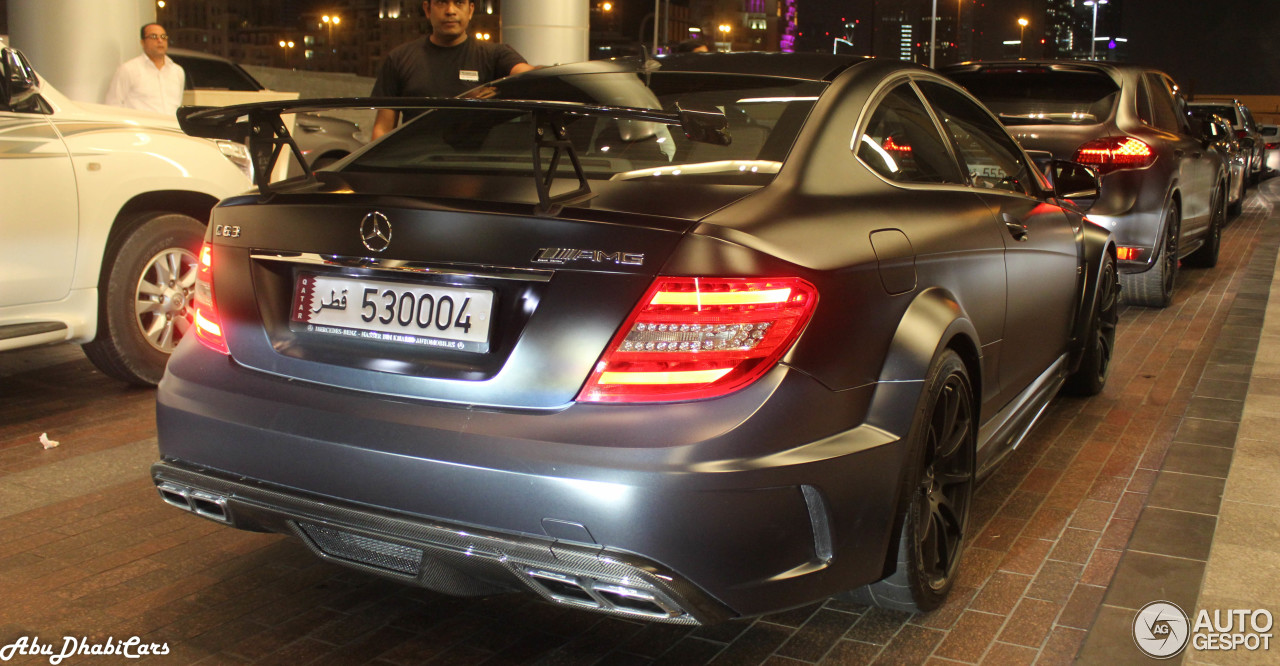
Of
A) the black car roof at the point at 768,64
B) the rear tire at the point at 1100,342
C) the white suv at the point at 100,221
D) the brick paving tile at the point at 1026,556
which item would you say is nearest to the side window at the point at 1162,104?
the rear tire at the point at 1100,342

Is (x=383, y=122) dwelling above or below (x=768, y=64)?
below

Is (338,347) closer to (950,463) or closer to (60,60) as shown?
(950,463)

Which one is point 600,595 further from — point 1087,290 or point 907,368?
point 1087,290

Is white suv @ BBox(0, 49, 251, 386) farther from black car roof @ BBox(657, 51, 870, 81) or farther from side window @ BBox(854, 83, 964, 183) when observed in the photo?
side window @ BBox(854, 83, 964, 183)

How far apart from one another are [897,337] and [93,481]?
2.95m

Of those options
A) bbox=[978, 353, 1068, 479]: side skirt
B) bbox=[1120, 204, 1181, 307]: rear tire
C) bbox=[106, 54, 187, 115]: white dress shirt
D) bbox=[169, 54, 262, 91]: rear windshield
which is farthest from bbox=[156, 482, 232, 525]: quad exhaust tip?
bbox=[169, 54, 262, 91]: rear windshield

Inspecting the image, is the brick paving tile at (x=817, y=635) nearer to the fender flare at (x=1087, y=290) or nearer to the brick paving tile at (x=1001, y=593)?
the brick paving tile at (x=1001, y=593)

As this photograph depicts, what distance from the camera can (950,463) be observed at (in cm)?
320

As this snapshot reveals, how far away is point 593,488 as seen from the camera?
2.25 meters

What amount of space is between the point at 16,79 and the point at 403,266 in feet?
11.0

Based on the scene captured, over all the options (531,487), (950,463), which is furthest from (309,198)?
(950,463)

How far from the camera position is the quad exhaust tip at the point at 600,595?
2.27 m

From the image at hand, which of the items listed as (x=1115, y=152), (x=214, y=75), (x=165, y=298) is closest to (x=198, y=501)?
(x=165, y=298)

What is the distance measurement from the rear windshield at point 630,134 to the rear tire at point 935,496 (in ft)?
2.31
